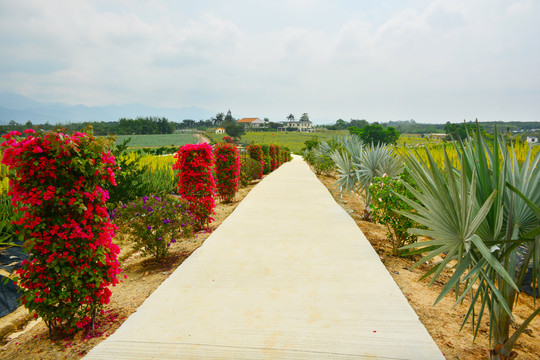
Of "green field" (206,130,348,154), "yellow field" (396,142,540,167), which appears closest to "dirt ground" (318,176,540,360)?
"yellow field" (396,142,540,167)

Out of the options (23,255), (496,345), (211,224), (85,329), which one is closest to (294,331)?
(496,345)

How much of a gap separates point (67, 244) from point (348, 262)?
3305 mm

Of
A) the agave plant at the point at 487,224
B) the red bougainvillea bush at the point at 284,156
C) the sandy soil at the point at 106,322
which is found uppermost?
the agave plant at the point at 487,224

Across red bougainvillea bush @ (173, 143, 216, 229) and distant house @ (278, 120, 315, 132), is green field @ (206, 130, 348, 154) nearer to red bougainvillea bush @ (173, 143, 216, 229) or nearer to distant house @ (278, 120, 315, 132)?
red bougainvillea bush @ (173, 143, 216, 229)

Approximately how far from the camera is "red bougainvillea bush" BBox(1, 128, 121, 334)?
2623mm

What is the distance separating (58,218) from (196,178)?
368 cm

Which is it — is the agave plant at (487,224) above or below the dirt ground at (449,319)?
above

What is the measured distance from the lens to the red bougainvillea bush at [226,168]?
906 cm

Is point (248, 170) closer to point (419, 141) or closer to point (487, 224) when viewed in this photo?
point (487, 224)

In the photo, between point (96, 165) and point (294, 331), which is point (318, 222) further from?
point (96, 165)

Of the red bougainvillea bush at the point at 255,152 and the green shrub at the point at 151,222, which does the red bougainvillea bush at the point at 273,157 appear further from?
the green shrub at the point at 151,222

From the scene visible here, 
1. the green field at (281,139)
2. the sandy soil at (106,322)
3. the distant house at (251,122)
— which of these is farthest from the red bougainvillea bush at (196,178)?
the distant house at (251,122)

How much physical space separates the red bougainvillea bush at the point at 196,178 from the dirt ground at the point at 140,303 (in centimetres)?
148

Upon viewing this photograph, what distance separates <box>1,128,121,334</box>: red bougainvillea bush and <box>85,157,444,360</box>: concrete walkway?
1.92ft
